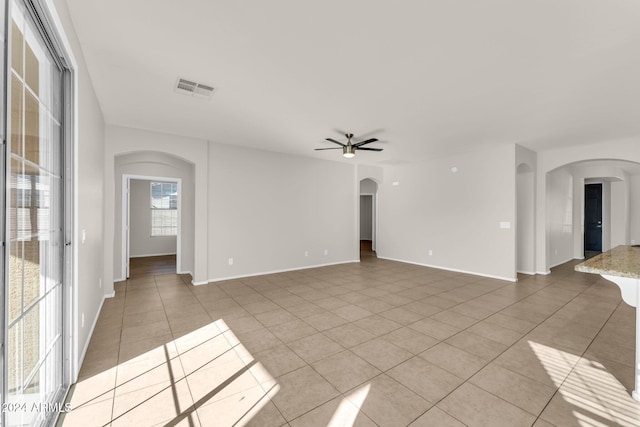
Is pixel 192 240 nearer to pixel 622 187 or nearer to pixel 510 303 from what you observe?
pixel 510 303

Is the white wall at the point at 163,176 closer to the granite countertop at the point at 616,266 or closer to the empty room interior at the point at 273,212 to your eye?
the empty room interior at the point at 273,212

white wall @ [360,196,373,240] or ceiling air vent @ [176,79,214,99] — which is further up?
ceiling air vent @ [176,79,214,99]

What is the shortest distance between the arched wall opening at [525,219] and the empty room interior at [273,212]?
0.20ft

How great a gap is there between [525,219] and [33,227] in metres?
7.75

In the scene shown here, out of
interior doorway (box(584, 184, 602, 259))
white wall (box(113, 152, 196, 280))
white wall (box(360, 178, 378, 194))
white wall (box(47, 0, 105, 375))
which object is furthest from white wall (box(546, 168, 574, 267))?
white wall (box(47, 0, 105, 375))

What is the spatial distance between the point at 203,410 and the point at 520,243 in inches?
275

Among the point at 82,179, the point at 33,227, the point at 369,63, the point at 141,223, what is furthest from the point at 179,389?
the point at 141,223

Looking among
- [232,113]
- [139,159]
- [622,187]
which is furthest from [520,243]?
[139,159]

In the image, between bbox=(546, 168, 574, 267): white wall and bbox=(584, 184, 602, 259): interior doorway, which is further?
bbox=(584, 184, 602, 259): interior doorway

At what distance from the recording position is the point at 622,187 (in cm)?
793

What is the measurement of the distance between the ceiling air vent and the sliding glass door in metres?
1.18

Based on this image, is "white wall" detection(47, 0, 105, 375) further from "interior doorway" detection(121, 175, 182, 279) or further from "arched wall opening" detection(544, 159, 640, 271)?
"arched wall opening" detection(544, 159, 640, 271)

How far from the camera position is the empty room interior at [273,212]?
5.85 ft

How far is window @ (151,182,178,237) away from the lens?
861 centimetres
